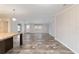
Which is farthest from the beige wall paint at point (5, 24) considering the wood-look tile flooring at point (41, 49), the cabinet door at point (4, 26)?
the wood-look tile flooring at point (41, 49)

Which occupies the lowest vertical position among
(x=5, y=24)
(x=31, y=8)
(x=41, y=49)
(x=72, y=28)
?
(x=41, y=49)

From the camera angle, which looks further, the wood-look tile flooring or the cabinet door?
the cabinet door

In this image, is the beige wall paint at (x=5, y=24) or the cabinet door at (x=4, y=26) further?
the cabinet door at (x=4, y=26)

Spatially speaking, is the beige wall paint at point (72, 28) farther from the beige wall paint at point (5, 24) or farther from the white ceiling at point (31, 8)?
the beige wall paint at point (5, 24)

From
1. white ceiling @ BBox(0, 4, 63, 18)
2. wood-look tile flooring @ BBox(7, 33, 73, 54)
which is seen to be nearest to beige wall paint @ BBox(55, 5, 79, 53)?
wood-look tile flooring @ BBox(7, 33, 73, 54)

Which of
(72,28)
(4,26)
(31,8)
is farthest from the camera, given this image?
(4,26)

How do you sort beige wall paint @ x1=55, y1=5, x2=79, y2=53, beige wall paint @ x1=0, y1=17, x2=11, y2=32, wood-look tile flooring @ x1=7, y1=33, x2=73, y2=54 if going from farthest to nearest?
1. beige wall paint @ x1=0, y1=17, x2=11, y2=32
2. wood-look tile flooring @ x1=7, y1=33, x2=73, y2=54
3. beige wall paint @ x1=55, y1=5, x2=79, y2=53

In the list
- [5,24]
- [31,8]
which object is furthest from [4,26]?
[31,8]

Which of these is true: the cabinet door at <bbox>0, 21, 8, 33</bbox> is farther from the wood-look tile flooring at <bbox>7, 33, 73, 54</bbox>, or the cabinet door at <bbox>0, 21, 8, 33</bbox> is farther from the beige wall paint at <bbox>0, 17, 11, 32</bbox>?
the wood-look tile flooring at <bbox>7, 33, 73, 54</bbox>

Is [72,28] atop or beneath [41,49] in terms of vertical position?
atop

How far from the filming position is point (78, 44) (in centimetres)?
527

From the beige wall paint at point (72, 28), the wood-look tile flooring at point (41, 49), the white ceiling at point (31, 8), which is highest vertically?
the white ceiling at point (31, 8)

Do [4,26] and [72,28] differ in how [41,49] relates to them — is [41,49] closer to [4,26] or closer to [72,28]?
[72,28]
